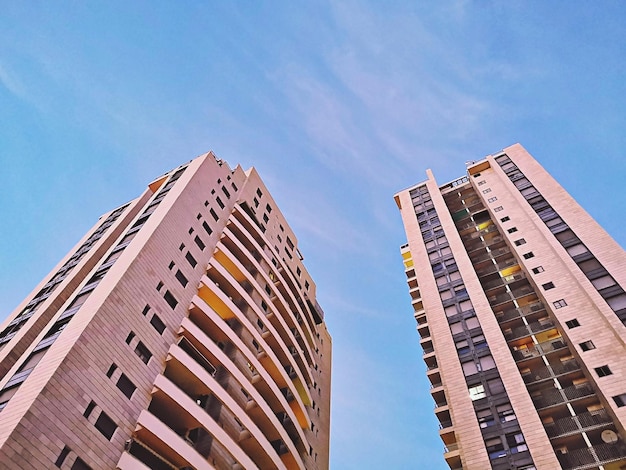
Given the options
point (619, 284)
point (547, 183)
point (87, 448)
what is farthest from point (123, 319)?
point (547, 183)

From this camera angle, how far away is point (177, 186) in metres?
40.6

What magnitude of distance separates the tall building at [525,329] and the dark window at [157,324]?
1951 cm

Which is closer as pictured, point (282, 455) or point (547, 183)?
point (282, 455)

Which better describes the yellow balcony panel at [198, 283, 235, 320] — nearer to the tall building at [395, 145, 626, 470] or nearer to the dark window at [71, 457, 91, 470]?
the dark window at [71, 457, 91, 470]

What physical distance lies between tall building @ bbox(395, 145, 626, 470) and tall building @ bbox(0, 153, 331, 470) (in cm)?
1140

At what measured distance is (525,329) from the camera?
39.8m

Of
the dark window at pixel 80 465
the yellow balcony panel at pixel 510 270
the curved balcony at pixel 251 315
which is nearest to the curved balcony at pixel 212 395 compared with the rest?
the curved balcony at pixel 251 315

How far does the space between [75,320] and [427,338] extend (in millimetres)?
29887

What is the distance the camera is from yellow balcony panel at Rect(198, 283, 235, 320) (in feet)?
110

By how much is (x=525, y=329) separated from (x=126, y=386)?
29.1 m

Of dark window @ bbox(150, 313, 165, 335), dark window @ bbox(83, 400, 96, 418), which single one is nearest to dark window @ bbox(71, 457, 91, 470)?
dark window @ bbox(83, 400, 96, 418)

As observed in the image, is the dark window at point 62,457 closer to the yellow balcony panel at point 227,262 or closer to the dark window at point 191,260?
the dark window at point 191,260

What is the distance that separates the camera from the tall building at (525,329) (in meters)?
31.7

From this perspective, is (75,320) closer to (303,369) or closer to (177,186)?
(177,186)
